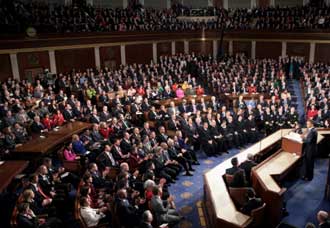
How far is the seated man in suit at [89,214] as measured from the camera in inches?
223

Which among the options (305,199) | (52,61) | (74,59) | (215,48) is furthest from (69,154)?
(215,48)

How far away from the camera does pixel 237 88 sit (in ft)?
50.1

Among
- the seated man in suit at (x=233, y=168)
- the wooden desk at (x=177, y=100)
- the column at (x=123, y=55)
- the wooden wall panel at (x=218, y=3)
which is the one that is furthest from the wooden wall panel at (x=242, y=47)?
the seated man in suit at (x=233, y=168)

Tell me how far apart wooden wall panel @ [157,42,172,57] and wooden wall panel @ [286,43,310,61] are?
8.58 m

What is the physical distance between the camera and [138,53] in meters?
22.9

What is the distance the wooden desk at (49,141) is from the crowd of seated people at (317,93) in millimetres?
8033

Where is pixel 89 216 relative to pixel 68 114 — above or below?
below

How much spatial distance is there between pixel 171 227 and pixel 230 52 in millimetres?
21171

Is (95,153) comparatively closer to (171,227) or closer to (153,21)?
(171,227)

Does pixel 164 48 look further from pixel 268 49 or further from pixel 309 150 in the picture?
pixel 309 150

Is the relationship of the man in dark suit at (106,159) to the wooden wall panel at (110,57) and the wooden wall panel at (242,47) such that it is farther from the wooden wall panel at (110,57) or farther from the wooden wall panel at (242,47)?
the wooden wall panel at (242,47)

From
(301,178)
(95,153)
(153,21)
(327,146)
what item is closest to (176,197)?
(95,153)

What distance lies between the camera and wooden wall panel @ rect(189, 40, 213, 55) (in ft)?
84.8

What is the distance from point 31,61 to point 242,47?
50.8 ft
